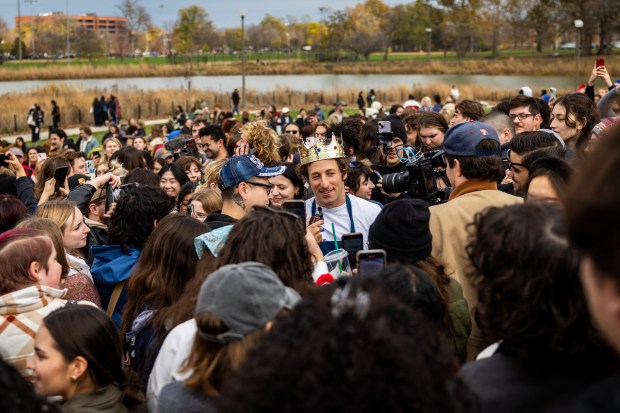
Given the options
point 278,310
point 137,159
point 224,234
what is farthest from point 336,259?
point 137,159

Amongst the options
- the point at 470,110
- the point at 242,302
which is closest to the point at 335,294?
the point at 242,302

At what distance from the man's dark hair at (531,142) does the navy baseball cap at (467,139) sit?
821 millimetres

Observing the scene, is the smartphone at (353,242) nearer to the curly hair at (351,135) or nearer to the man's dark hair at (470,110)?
the curly hair at (351,135)

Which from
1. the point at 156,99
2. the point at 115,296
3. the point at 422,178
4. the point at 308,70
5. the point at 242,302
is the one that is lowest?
the point at 115,296

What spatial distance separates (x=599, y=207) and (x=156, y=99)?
3803 centimetres

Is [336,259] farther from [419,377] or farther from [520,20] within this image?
[520,20]

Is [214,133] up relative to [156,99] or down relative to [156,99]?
down

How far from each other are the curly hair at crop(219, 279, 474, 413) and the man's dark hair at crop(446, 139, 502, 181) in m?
2.79

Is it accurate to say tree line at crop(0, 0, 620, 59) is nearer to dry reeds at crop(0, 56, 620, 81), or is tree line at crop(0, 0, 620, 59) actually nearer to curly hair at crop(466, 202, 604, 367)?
dry reeds at crop(0, 56, 620, 81)

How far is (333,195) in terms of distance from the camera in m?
5.51

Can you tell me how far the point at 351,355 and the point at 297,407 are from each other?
0.55ft

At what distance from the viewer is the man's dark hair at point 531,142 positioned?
17.6 ft

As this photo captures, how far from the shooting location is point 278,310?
2592 mm

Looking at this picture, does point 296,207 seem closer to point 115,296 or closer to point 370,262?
point 370,262
